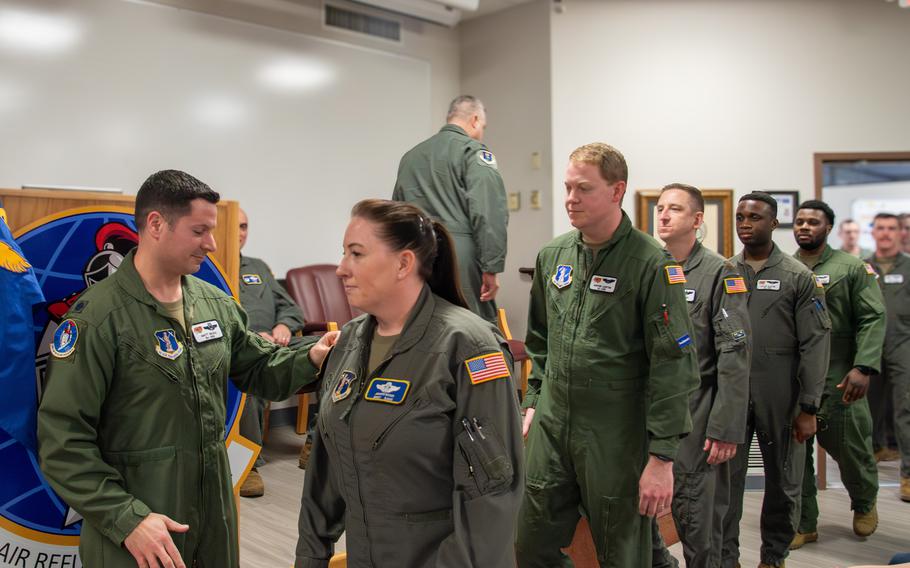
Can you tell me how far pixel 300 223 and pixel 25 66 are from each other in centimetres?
218

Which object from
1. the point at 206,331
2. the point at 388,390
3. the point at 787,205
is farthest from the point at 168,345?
the point at 787,205

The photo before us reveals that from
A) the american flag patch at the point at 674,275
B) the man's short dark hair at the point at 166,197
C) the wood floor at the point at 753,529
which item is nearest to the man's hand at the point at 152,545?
the man's short dark hair at the point at 166,197

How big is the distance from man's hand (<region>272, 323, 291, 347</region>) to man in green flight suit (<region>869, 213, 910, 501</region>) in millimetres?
3901

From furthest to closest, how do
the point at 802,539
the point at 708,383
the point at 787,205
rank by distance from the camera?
the point at 787,205, the point at 802,539, the point at 708,383

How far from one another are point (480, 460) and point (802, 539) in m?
3.08

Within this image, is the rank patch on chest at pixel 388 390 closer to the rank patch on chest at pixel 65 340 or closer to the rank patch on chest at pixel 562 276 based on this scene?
the rank patch on chest at pixel 65 340

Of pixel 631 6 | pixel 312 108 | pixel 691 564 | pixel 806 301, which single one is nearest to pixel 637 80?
pixel 631 6

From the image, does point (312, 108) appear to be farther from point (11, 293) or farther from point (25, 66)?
point (11, 293)

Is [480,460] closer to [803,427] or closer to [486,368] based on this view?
[486,368]

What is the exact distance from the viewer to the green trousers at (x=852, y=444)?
4.25m

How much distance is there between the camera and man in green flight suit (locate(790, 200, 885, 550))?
427 centimetres

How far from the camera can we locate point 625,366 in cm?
241

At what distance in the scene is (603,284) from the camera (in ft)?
8.03

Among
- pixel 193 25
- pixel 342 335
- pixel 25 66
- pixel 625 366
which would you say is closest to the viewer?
pixel 342 335
